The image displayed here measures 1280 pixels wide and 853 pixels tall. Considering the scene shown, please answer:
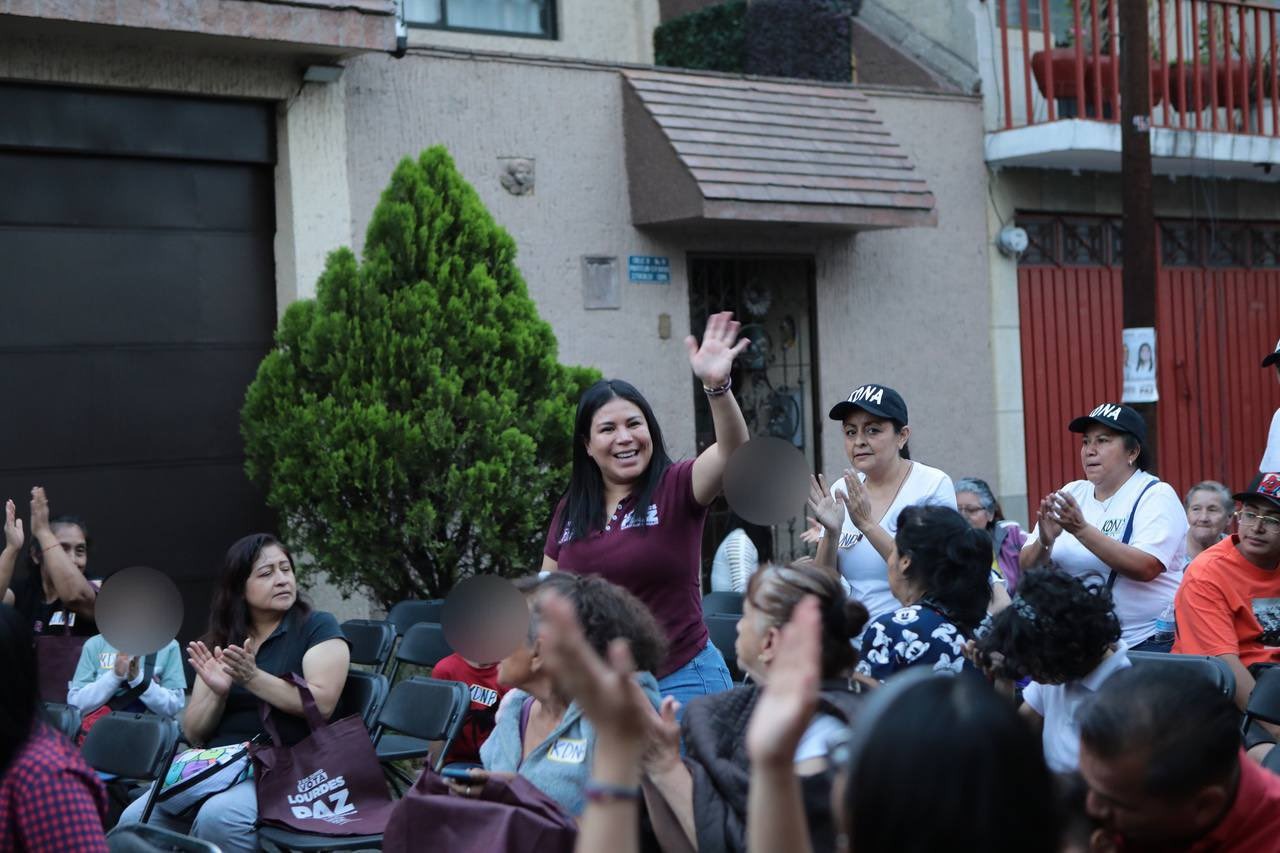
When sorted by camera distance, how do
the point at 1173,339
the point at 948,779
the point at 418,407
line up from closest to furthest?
the point at 948,779 < the point at 418,407 < the point at 1173,339

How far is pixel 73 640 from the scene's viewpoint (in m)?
6.39

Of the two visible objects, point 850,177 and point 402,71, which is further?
point 850,177

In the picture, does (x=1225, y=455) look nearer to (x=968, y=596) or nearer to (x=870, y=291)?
(x=870, y=291)

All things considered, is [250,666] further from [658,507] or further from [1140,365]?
[1140,365]

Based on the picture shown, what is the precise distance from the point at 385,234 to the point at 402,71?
1595 millimetres

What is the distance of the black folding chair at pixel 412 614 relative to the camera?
7004mm

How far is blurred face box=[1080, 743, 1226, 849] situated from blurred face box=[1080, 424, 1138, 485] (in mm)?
3318

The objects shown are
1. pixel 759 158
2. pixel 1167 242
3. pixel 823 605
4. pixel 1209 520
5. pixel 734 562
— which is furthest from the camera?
pixel 1167 242

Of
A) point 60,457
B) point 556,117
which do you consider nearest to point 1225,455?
point 556,117

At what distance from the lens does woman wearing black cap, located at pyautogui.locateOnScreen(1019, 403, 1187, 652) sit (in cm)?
527

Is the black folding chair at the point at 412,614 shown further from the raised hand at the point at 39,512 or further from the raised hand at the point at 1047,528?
the raised hand at the point at 1047,528

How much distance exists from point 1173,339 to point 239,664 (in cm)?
995

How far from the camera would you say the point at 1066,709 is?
3.78 metres

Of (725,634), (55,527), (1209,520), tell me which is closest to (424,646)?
(725,634)
